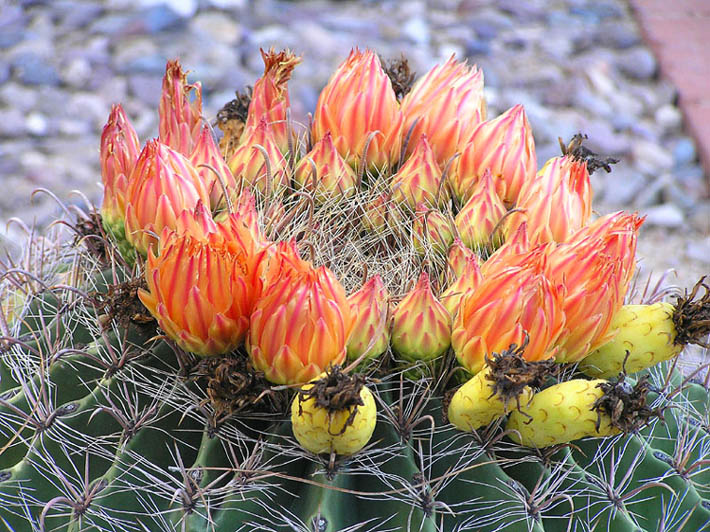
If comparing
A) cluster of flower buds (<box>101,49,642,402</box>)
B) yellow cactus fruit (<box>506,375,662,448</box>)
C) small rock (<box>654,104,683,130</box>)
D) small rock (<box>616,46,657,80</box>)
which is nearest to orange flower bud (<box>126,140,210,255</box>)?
cluster of flower buds (<box>101,49,642,402</box>)

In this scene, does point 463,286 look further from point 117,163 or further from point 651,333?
point 117,163

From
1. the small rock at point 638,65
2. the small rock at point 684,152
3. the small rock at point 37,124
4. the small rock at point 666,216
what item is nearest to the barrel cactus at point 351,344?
the small rock at point 666,216

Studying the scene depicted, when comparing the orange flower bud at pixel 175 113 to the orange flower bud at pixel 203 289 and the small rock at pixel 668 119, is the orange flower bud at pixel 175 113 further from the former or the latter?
the small rock at pixel 668 119

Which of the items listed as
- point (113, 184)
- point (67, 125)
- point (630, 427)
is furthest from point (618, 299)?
point (67, 125)

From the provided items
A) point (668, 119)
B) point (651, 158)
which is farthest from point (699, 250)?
point (668, 119)

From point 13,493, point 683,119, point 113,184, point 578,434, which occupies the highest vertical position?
point 113,184

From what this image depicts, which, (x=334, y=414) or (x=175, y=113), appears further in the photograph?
(x=175, y=113)

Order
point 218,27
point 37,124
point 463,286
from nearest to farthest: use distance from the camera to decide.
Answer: point 463,286
point 37,124
point 218,27

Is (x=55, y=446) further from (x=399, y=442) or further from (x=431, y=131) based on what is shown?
(x=431, y=131)
